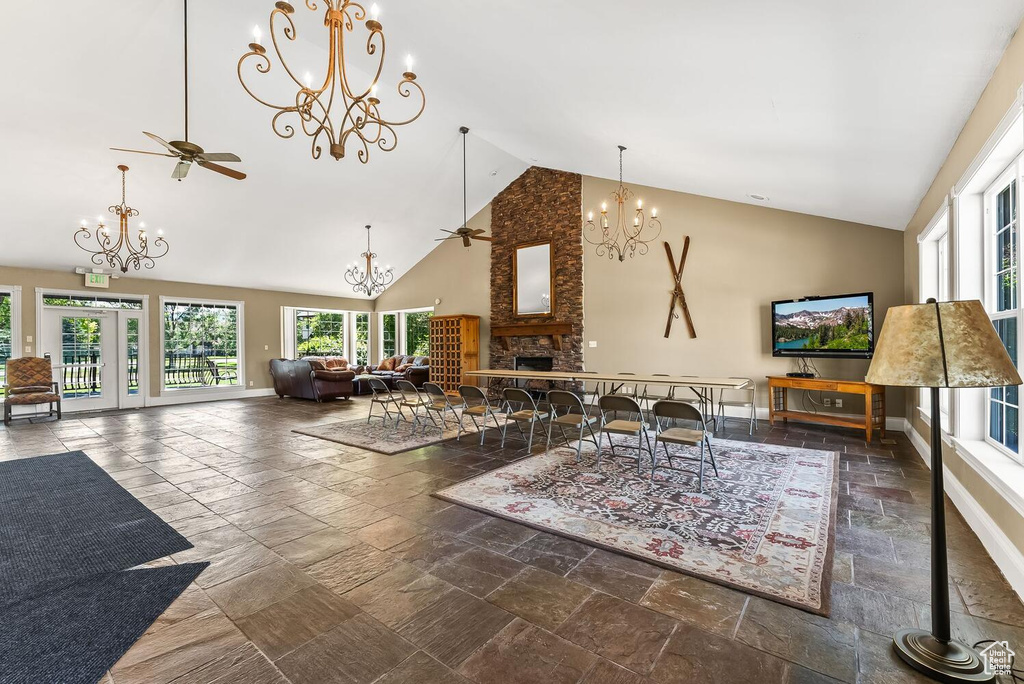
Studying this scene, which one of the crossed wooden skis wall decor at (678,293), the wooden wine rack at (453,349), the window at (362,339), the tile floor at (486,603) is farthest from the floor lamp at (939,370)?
the window at (362,339)

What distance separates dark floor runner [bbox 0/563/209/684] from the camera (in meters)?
1.65

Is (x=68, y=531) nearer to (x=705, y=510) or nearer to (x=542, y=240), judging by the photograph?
(x=705, y=510)

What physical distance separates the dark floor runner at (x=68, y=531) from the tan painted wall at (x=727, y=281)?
6.53m

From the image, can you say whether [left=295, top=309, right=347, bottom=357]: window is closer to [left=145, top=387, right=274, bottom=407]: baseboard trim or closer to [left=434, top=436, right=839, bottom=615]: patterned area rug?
[left=145, top=387, right=274, bottom=407]: baseboard trim

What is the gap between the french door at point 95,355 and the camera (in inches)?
311

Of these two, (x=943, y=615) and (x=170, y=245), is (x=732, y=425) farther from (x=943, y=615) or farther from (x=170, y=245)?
(x=170, y=245)

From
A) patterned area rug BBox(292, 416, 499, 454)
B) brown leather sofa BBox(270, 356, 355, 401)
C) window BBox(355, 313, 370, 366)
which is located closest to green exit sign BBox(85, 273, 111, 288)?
brown leather sofa BBox(270, 356, 355, 401)

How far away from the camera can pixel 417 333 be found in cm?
1209

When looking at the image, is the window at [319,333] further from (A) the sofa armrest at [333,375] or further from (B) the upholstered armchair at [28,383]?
(B) the upholstered armchair at [28,383]

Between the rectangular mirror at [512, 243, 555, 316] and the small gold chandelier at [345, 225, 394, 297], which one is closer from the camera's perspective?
the rectangular mirror at [512, 243, 555, 316]

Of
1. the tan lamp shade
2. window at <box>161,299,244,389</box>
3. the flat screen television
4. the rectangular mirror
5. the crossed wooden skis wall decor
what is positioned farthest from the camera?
window at <box>161,299,244,389</box>

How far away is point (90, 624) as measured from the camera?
6.31ft

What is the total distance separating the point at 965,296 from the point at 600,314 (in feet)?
17.3

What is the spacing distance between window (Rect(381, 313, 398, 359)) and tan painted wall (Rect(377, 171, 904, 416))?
6222mm
